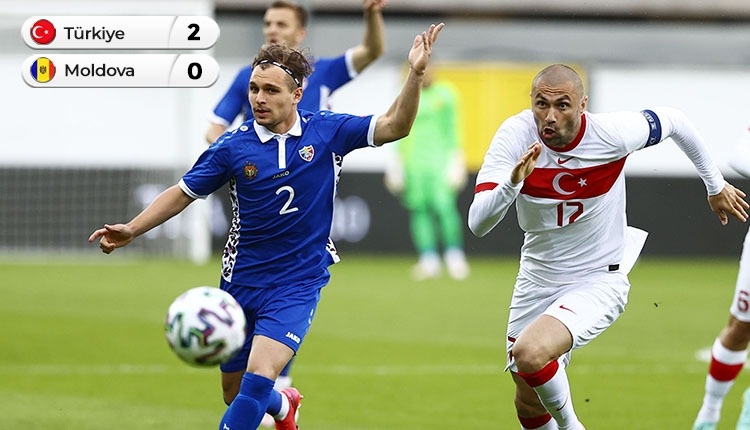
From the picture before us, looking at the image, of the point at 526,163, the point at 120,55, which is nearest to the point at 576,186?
the point at 526,163

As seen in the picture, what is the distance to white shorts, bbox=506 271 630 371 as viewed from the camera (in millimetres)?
6418

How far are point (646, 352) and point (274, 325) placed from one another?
19.3 ft

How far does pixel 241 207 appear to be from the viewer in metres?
6.61

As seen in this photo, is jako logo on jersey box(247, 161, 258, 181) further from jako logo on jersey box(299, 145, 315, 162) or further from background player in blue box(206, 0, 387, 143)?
background player in blue box(206, 0, 387, 143)

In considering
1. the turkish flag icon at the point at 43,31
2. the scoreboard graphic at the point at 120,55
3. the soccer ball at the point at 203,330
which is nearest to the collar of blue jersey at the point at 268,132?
the scoreboard graphic at the point at 120,55

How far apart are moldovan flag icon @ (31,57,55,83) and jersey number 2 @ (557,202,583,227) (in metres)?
3.03

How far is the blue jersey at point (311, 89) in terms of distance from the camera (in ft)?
28.0

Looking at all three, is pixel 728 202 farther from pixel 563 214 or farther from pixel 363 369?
pixel 363 369

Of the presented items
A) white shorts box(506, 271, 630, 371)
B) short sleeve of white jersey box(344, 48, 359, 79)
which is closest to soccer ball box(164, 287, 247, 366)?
white shorts box(506, 271, 630, 371)

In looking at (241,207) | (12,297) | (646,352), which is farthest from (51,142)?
(241,207)

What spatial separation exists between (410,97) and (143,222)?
1406mm

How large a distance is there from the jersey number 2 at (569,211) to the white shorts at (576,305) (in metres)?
0.32

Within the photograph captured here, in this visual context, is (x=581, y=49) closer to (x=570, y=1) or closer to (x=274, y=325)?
(x=570, y=1)

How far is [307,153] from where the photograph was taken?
658cm
